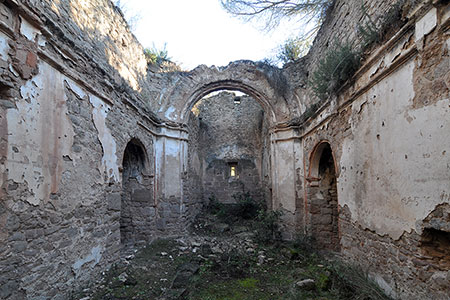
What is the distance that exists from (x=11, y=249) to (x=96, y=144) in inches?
85.7

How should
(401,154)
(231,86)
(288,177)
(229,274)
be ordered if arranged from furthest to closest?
1. (231,86)
2. (288,177)
3. (229,274)
4. (401,154)

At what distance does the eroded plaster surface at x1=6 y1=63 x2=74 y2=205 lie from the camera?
2.77m

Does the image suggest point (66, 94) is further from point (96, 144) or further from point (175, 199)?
Answer: point (175, 199)

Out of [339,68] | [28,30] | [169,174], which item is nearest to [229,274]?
[169,174]

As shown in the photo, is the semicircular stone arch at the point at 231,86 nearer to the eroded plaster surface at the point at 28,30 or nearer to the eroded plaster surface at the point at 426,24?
the eroded plaster surface at the point at 28,30

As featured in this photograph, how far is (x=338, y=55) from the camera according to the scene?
4375mm

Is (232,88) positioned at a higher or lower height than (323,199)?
higher

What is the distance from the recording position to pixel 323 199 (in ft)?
21.5

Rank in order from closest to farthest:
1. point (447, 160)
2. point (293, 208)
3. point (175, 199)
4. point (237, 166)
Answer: point (447, 160)
point (293, 208)
point (175, 199)
point (237, 166)

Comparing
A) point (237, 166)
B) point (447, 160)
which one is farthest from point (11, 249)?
point (237, 166)

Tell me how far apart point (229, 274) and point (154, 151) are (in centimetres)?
451

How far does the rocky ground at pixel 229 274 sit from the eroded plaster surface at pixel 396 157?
42.0 inches

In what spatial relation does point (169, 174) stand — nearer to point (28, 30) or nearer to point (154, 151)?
point (154, 151)

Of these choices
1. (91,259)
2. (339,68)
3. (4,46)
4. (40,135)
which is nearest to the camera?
(4,46)
